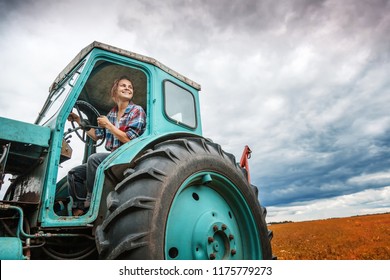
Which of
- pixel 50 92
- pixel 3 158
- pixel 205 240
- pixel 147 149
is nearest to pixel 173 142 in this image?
pixel 147 149

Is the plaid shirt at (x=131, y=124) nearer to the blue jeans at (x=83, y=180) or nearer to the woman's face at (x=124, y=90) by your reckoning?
the woman's face at (x=124, y=90)

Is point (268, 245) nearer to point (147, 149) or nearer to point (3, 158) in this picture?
point (147, 149)

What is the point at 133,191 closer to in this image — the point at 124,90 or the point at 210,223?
the point at 210,223

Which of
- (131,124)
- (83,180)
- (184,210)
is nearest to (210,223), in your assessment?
(184,210)

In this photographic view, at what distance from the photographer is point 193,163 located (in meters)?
2.40

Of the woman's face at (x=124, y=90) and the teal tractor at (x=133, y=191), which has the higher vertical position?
the woman's face at (x=124, y=90)

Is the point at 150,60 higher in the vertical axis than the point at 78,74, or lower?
higher

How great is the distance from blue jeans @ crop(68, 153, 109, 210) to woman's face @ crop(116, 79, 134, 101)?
75cm

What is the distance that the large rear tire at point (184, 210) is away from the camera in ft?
6.08

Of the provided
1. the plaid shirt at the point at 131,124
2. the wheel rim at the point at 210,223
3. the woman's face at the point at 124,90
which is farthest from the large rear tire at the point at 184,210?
the woman's face at the point at 124,90

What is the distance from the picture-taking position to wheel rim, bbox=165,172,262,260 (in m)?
2.22

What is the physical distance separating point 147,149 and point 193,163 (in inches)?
15.5

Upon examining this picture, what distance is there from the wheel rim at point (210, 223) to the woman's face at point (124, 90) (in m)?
1.20

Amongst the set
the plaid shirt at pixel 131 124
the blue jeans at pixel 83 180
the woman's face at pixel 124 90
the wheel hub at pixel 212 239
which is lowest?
the wheel hub at pixel 212 239
